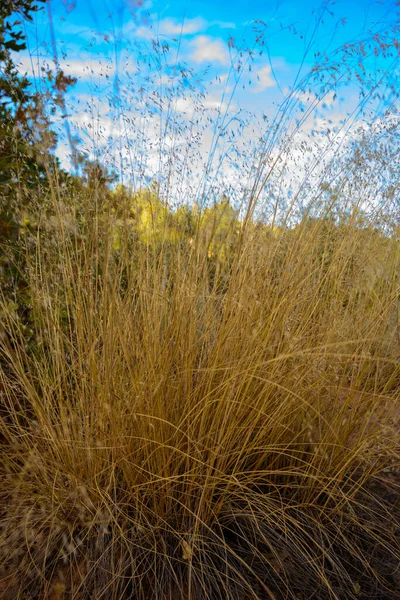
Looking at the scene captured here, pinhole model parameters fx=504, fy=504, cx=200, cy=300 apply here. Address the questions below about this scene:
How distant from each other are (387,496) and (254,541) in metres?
0.71

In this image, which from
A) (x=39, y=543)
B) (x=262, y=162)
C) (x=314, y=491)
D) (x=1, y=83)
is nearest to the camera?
(x=39, y=543)

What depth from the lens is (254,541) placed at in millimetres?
1873

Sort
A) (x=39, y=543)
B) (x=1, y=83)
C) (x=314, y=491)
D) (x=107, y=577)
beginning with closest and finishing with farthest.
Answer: (x=107, y=577)
(x=39, y=543)
(x=314, y=491)
(x=1, y=83)


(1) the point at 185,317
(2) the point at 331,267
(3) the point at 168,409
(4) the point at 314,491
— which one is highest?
(2) the point at 331,267

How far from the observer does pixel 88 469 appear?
1831mm

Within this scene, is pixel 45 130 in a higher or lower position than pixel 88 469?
higher

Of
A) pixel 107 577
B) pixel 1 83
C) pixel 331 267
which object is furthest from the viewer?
pixel 1 83

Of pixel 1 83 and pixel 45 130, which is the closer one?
pixel 45 130

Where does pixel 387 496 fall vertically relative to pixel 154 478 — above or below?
below

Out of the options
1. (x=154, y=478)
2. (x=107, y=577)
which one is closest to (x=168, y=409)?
(x=154, y=478)

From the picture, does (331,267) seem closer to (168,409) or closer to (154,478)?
(168,409)

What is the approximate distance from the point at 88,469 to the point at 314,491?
34.1 inches

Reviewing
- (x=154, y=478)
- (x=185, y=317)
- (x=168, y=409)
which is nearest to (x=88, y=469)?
(x=154, y=478)

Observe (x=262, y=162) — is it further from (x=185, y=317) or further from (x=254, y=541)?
(x=254, y=541)
